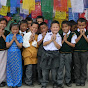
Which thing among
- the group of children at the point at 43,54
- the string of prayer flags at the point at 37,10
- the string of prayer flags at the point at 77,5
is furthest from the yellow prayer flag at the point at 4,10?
the string of prayer flags at the point at 77,5

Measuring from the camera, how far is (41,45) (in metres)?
3.56

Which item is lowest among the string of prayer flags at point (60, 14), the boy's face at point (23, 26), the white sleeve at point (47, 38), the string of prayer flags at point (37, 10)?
the white sleeve at point (47, 38)

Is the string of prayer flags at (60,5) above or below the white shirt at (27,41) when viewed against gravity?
above

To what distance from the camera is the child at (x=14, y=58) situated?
3381 millimetres

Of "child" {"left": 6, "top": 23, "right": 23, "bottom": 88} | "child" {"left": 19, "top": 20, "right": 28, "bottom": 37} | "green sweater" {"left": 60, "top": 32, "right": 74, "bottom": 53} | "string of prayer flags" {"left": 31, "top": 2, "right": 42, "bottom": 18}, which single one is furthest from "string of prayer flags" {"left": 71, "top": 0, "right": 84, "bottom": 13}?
"child" {"left": 6, "top": 23, "right": 23, "bottom": 88}

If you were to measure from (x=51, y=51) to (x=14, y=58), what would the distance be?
2.54 ft

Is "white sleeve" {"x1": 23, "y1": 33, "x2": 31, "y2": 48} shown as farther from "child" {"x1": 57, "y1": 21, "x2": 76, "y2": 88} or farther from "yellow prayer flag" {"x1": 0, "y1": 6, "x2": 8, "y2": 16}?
"yellow prayer flag" {"x1": 0, "y1": 6, "x2": 8, "y2": 16}

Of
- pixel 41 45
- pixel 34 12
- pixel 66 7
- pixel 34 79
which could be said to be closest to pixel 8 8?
pixel 34 12

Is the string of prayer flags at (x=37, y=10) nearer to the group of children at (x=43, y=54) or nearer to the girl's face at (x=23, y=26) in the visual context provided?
the girl's face at (x=23, y=26)

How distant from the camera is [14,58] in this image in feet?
11.2

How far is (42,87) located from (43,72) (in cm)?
32

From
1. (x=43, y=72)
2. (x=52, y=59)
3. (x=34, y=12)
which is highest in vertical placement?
(x=34, y=12)

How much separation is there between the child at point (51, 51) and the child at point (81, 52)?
19.5 inches

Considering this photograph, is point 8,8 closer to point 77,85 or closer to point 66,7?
point 66,7
